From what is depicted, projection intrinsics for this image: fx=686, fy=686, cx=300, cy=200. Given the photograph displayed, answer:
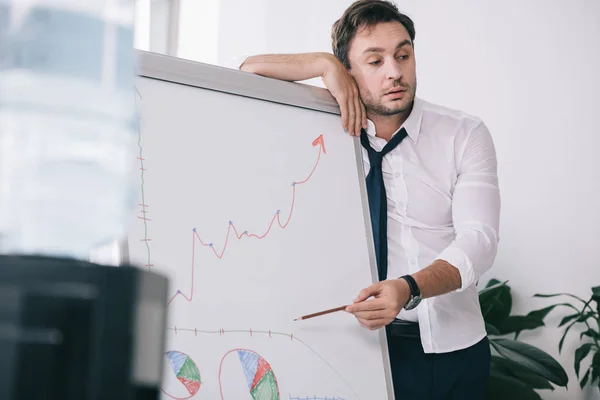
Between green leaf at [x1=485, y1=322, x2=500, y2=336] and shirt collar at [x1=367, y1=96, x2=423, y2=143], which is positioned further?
green leaf at [x1=485, y1=322, x2=500, y2=336]

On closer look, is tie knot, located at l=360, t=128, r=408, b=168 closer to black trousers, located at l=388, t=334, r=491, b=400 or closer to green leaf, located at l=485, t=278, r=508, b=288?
black trousers, located at l=388, t=334, r=491, b=400

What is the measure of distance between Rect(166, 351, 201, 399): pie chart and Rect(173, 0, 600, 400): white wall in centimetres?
154

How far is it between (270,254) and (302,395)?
0.83ft

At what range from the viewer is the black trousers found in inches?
58.1

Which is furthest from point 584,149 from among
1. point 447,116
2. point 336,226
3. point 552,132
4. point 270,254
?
point 270,254

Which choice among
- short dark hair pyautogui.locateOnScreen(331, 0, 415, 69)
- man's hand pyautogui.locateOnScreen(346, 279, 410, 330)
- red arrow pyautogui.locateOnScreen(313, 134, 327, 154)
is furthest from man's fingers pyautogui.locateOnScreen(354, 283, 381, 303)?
short dark hair pyautogui.locateOnScreen(331, 0, 415, 69)

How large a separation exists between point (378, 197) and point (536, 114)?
109 cm

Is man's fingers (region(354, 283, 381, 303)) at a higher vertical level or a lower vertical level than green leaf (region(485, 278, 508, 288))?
lower

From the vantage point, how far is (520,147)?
7.75ft

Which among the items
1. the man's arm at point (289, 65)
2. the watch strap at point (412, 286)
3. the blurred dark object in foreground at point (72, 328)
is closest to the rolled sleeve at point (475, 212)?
the watch strap at point (412, 286)

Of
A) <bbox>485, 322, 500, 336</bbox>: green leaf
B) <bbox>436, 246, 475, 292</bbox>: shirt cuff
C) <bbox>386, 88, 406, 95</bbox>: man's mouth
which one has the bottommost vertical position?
<bbox>485, 322, 500, 336</bbox>: green leaf

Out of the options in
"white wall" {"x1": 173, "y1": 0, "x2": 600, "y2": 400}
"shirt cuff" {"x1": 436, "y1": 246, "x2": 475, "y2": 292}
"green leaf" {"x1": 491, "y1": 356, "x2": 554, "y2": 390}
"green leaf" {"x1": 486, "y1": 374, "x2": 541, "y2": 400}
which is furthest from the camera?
"white wall" {"x1": 173, "y1": 0, "x2": 600, "y2": 400}

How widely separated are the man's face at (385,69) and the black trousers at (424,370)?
521 mm

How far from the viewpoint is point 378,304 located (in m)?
1.24
